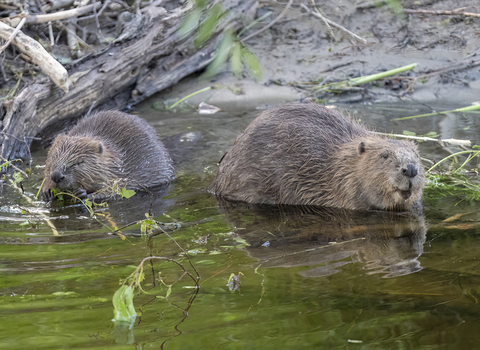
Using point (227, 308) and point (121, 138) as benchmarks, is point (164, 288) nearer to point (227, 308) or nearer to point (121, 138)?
point (227, 308)

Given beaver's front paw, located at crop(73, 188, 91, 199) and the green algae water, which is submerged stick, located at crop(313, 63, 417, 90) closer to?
the green algae water

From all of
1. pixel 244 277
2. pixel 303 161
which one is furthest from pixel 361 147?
pixel 244 277

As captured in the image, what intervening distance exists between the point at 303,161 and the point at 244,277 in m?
1.71

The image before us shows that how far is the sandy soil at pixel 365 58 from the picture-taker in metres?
6.62

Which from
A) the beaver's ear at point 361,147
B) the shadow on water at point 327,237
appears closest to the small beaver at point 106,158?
the shadow on water at point 327,237

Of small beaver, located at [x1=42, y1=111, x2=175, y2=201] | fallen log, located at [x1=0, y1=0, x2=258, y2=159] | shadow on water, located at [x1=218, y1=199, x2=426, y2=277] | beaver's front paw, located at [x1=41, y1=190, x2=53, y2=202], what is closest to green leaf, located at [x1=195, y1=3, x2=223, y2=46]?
shadow on water, located at [x1=218, y1=199, x2=426, y2=277]

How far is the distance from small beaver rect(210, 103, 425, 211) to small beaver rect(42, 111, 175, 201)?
88 cm

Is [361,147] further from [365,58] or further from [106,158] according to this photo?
[365,58]

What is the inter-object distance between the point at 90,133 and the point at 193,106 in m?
2.13

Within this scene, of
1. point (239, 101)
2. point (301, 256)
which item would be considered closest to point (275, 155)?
point (301, 256)

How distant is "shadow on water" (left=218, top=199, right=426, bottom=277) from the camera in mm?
2615

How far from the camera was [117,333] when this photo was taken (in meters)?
1.89

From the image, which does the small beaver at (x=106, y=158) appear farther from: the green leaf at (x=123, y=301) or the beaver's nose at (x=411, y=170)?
the green leaf at (x=123, y=301)

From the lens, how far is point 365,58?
7172 millimetres
